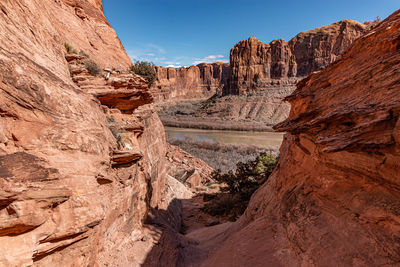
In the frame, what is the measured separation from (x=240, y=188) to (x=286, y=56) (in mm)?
71950

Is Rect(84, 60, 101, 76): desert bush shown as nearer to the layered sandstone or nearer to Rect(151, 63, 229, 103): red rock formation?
the layered sandstone

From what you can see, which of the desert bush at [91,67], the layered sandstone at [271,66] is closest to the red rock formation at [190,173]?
the desert bush at [91,67]

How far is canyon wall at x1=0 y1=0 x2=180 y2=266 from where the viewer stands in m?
2.06

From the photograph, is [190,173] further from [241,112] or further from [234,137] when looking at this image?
[241,112]

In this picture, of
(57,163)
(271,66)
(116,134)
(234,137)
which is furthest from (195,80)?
(57,163)

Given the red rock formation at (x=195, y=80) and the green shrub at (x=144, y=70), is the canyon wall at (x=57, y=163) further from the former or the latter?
the red rock formation at (x=195, y=80)

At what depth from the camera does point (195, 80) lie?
104 m

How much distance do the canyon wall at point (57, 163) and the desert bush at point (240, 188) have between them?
4799 millimetres

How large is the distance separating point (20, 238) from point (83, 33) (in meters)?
7.86

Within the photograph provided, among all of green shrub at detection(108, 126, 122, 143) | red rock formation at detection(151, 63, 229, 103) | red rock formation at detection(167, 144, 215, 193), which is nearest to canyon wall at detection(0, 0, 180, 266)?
green shrub at detection(108, 126, 122, 143)

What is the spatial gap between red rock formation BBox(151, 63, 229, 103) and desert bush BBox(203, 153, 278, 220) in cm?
8575

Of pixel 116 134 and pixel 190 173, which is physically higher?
pixel 116 134

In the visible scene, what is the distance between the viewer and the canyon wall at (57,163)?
2064mm

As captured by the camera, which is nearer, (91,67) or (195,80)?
(91,67)
